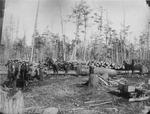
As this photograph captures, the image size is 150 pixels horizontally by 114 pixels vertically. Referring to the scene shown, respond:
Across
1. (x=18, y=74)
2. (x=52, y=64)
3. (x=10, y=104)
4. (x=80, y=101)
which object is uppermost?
(x=52, y=64)

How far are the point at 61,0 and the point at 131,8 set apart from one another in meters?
1.65

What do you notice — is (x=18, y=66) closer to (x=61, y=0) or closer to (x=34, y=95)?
(x=34, y=95)

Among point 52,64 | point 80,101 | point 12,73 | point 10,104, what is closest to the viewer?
point 10,104

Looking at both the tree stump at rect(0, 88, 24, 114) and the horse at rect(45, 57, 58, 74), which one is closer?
the tree stump at rect(0, 88, 24, 114)

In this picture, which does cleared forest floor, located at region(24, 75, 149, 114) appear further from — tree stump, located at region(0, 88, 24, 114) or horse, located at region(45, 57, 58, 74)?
horse, located at region(45, 57, 58, 74)

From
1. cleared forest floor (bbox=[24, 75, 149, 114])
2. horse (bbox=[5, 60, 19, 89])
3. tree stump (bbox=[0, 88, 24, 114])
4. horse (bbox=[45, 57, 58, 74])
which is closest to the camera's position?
tree stump (bbox=[0, 88, 24, 114])

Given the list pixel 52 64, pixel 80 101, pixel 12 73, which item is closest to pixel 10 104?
pixel 80 101

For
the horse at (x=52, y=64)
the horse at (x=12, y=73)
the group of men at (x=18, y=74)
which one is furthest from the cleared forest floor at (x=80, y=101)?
the horse at (x=52, y=64)

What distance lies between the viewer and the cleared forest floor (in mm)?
3879

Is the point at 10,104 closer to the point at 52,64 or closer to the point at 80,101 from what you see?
the point at 80,101

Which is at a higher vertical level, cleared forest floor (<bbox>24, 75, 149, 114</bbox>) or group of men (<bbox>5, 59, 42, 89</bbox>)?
group of men (<bbox>5, 59, 42, 89</bbox>)

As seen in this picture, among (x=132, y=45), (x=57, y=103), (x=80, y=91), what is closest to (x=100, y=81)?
(x=80, y=91)

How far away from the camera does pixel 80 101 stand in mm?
4539

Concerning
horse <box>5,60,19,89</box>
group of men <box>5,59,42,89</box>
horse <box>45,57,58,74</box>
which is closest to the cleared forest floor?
group of men <box>5,59,42,89</box>
